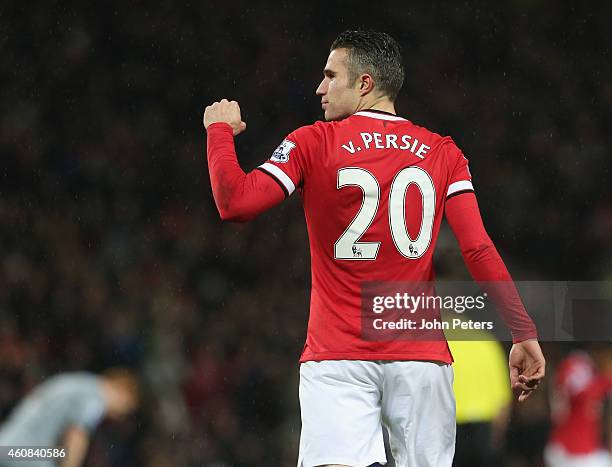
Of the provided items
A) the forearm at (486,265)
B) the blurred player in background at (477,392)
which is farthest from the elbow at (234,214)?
the blurred player in background at (477,392)

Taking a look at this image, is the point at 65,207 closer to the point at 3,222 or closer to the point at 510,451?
the point at 3,222

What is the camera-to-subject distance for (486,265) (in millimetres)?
2184

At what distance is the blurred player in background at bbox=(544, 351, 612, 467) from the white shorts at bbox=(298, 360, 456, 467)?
11.8ft

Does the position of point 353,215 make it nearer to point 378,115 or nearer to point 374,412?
point 378,115

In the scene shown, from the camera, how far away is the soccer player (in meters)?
2.08

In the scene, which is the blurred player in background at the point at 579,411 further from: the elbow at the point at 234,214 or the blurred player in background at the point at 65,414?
the elbow at the point at 234,214

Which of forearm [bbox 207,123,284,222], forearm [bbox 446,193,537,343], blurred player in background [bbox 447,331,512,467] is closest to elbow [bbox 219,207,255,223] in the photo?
forearm [bbox 207,123,284,222]

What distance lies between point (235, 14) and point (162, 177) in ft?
4.11

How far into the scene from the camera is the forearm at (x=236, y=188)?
2.06m

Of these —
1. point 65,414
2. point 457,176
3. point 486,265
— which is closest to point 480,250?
point 486,265

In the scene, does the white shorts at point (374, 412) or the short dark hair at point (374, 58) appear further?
the short dark hair at point (374, 58)

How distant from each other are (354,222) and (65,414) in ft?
7.51

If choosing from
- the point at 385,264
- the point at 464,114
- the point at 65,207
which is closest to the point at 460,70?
the point at 464,114

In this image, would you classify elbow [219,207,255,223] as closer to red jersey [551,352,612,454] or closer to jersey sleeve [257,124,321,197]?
jersey sleeve [257,124,321,197]
